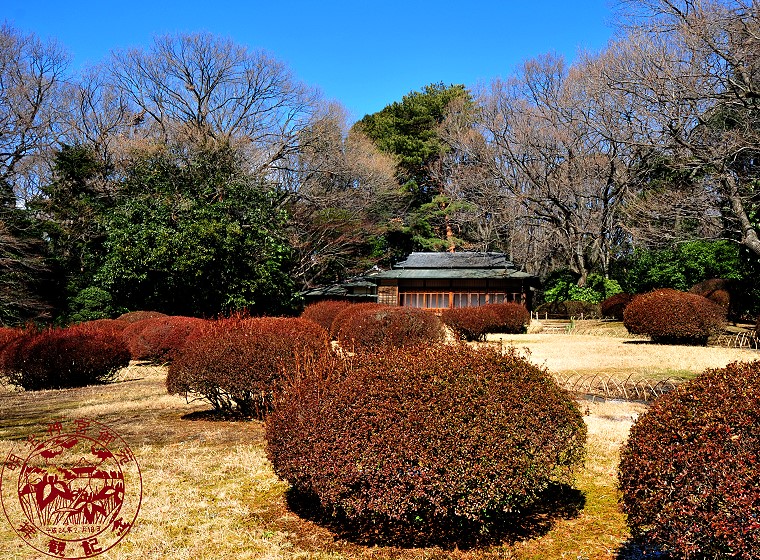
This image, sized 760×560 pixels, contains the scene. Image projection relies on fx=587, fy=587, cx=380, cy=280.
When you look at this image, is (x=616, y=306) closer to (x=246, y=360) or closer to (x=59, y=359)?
(x=59, y=359)

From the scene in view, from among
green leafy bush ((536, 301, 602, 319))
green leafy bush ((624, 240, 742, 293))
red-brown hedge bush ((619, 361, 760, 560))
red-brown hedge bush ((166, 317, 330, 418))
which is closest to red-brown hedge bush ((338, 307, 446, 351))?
red-brown hedge bush ((166, 317, 330, 418))

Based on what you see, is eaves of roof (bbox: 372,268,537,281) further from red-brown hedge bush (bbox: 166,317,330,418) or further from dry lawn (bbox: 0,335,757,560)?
red-brown hedge bush (bbox: 166,317,330,418)

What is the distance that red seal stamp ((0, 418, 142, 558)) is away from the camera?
4.26 meters

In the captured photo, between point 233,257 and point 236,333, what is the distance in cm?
1859

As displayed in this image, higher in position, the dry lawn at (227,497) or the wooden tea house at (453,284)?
the wooden tea house at (453,284)

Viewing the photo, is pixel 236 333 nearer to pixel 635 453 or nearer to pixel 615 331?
pixel 635 453

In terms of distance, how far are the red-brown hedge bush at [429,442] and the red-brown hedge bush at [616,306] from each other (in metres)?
24.0

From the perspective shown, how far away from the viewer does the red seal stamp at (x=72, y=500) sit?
4.26 meters

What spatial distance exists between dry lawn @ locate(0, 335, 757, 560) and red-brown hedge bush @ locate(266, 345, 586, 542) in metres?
0.30

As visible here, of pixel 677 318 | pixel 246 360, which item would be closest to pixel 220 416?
pixel 246 360

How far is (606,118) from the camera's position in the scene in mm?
26531

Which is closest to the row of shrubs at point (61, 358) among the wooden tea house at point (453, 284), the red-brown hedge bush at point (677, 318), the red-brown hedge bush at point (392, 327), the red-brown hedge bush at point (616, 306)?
the red-brown hedge bush at point (392, 327)

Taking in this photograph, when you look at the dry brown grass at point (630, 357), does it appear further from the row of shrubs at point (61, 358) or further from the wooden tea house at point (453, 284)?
the wooden tea house at point (453, 284)

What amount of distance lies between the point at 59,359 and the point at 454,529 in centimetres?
1083
